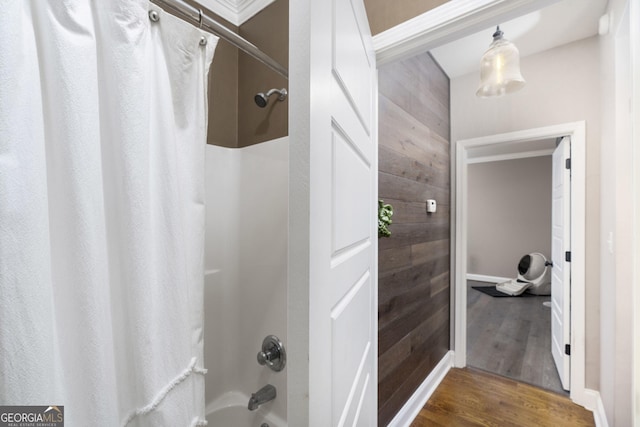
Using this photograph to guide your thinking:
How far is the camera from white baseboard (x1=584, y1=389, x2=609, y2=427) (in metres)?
1.74

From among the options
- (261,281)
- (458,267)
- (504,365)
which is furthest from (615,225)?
(261,281)

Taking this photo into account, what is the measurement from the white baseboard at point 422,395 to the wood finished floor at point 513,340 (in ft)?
1.00

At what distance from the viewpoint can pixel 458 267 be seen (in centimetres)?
248

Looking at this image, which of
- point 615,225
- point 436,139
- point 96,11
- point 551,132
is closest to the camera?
point 96,11

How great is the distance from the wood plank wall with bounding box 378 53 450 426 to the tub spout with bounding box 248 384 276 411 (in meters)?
0.58

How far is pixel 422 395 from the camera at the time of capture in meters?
1.95

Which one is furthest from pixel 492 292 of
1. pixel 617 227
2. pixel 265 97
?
pixel 265 97

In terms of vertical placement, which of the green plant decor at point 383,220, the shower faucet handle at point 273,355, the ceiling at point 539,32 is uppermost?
the ceiling at point 539,32

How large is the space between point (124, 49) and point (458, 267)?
270cm

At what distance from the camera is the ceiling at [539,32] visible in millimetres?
1774

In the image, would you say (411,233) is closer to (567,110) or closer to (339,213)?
(339,213)

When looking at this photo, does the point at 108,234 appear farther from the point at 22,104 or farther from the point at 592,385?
the point at 592,385

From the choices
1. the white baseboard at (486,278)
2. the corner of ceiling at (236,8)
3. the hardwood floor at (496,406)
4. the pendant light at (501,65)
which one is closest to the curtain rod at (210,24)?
the corner of ceiling at (236,8)

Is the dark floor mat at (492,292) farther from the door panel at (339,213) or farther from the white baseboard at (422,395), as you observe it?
the door panel at (339,213)
